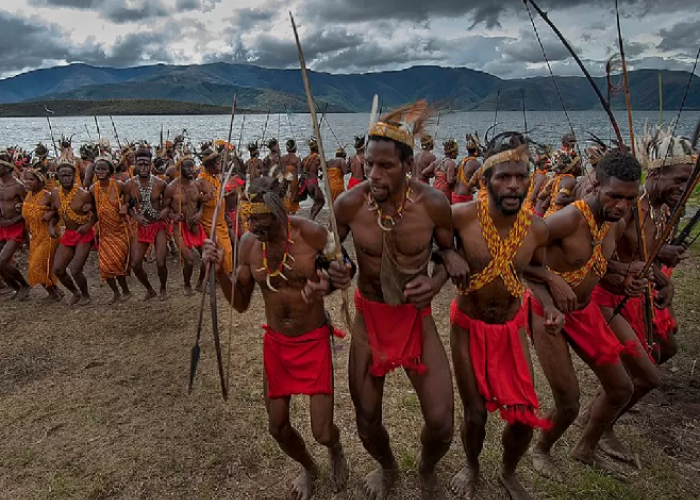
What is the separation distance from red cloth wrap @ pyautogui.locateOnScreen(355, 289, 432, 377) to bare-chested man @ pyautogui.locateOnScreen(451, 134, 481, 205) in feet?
22.9

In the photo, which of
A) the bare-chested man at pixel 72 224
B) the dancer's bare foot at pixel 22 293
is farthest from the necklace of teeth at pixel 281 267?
the dancer's bare foot at pixel 22 293

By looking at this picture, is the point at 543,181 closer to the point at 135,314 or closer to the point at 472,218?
the point at 472,218

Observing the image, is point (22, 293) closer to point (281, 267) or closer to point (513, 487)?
point (281, 267)

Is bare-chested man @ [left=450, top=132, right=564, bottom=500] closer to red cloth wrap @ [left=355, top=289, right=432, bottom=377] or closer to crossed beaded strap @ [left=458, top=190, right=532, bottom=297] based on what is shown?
crossed beaded strap @ [left=458, top=190, right=532, bottom=297]

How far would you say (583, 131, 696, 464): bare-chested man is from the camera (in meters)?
3.67

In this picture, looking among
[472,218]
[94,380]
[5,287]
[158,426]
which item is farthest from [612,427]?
[5,287]

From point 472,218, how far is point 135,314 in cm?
577

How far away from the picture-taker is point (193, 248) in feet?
27.4

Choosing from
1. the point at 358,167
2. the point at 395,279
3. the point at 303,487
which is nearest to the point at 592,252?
the point at 395,279

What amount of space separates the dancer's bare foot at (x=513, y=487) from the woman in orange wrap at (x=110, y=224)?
6.31 meters

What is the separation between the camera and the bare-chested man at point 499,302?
10.2ft

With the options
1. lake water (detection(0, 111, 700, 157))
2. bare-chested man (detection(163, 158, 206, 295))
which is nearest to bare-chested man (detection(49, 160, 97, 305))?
bare-chested man (detection(163, 158, 206, 295))

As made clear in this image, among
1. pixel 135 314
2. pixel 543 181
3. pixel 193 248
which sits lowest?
pixel 135 314

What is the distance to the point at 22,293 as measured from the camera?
8219 millimetres
